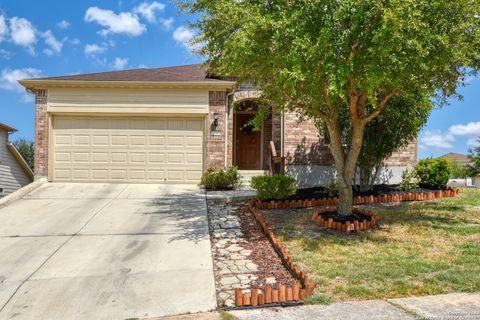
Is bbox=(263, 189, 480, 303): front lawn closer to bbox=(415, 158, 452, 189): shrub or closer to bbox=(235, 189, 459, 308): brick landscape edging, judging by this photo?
bbox=(235, 189, 459, 308): brick landscape edging

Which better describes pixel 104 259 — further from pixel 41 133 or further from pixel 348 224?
pixel 41 133

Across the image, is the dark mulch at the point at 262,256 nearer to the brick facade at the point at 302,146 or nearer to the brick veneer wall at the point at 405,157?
the brick facade at the point at 302,146

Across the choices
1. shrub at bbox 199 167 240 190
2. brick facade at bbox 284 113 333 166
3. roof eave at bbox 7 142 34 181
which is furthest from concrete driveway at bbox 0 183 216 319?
roof eave at bbox 7 142 34 181

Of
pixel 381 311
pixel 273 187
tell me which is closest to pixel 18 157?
pixel 273 187

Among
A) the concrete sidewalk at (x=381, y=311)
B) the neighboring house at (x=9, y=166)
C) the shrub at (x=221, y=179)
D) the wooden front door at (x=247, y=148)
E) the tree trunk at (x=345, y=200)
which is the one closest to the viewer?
the concrete sidewalk at (x=381, y=311)

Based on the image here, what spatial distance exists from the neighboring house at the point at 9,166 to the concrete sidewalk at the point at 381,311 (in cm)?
1345

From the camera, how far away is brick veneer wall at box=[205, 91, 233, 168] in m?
12.7

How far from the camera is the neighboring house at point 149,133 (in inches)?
499

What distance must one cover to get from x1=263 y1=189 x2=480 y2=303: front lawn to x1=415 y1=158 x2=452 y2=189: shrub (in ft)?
6.53

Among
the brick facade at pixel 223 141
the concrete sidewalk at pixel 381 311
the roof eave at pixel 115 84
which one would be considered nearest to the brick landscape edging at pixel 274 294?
the concrete sidewalk at pixel 381 311

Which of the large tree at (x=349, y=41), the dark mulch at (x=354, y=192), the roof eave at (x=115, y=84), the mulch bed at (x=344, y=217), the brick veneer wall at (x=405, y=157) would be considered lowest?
the mulch bed at (x=344, y=217)

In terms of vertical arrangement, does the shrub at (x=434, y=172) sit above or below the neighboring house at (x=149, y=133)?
below

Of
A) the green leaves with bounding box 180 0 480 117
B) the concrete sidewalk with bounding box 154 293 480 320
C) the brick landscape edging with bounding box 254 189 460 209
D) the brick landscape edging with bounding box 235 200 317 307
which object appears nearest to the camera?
the concrete sidewalk with bounding box 154 293 480 320

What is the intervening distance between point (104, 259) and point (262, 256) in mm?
2351
